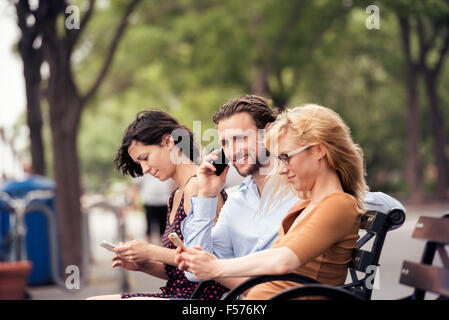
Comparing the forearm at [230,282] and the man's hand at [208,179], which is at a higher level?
the man's hand at [208,179]

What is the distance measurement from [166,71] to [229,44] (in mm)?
3902

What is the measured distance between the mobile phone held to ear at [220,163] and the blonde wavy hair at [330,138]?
1.07 feet

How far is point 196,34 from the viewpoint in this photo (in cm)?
2055

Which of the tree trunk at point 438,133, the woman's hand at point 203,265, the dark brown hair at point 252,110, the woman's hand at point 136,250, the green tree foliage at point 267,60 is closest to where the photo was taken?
the woman's hand at point 203,265

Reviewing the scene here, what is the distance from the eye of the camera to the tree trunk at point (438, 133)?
80.6ft

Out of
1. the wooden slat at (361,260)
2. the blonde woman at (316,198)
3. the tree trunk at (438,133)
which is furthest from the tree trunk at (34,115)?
the tree trunk at (438,133)

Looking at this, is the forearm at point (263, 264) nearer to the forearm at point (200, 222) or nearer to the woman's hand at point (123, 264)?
the forearm at point (200, 222)

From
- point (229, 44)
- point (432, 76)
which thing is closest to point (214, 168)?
point (229, 44)

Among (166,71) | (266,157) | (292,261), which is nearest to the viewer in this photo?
(292,261)

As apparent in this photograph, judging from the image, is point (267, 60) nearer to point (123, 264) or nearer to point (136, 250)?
point (123, 264)

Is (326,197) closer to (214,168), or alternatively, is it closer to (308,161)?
(308,161)

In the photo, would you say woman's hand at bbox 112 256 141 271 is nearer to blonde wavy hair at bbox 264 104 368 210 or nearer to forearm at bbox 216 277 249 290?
forearm at bbox 216 277 249 290

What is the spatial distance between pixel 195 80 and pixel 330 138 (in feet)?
62.5

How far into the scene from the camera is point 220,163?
131 inches
